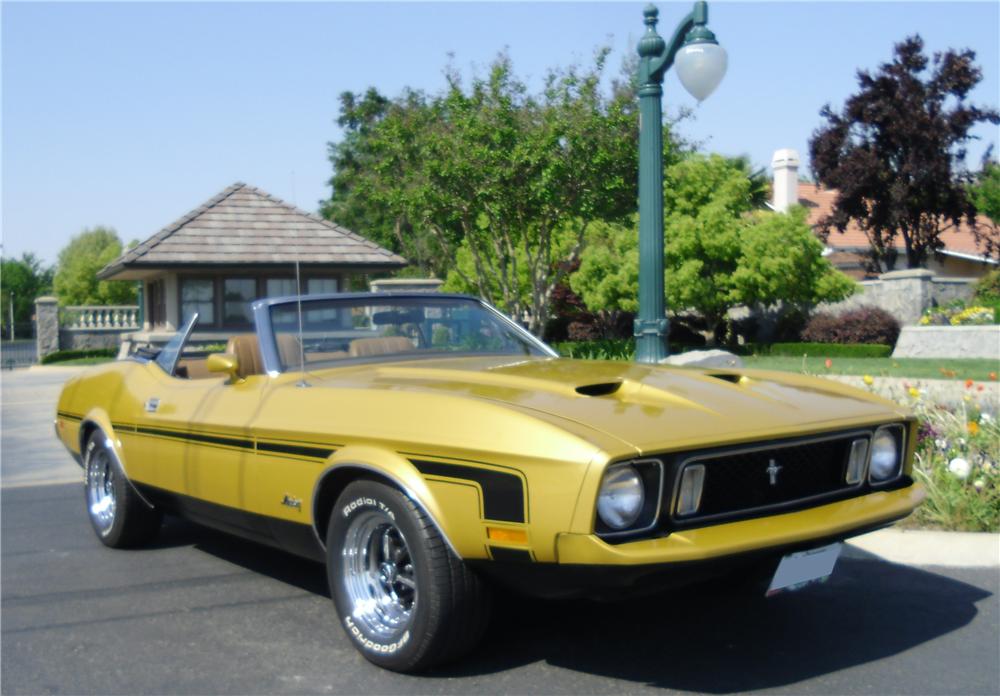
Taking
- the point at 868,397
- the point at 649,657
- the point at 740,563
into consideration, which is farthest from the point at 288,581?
the point at 868,397

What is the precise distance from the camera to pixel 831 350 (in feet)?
75.9

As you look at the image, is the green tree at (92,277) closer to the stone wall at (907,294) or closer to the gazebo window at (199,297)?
the gazebo window at (199,297)

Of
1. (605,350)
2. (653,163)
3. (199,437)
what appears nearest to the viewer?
(199,437)

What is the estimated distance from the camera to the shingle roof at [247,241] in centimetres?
2291

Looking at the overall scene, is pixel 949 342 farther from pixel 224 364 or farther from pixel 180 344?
pixel 224 364

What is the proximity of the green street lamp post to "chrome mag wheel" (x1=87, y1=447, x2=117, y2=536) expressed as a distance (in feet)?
13.3

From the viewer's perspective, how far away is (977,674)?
372 centimetres

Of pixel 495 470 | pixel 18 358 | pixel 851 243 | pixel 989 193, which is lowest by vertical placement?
pixel 18 358

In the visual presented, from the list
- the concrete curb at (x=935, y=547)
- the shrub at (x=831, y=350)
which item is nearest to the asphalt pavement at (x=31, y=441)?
the concrete curb at (x=935, y=547)

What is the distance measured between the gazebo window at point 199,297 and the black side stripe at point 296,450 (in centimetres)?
2029

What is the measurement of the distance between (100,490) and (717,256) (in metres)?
20.4

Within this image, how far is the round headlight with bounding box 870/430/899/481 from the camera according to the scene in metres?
4.01

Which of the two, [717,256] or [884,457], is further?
[717,256]

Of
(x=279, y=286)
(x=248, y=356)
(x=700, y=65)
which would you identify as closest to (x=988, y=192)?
(x=279, y=286)
